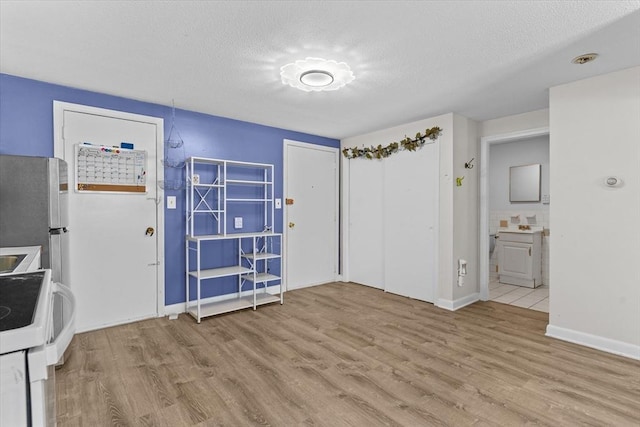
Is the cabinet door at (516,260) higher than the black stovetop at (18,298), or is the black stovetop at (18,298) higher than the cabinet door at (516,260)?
the black stovetop at (18,298)

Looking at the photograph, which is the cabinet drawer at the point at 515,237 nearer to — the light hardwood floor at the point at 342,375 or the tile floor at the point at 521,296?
the tile floor at the point at 521,296

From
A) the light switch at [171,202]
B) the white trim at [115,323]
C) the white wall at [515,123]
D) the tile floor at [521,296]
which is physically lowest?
the tile floor at [521,296]

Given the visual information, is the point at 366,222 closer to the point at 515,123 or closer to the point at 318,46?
the point at 515,123

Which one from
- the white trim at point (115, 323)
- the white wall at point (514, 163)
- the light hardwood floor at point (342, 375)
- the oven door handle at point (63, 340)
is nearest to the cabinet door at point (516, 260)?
the white wall at point (514, 163)

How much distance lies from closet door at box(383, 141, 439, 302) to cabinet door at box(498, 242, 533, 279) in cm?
186

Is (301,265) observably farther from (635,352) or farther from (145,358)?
(635,352)

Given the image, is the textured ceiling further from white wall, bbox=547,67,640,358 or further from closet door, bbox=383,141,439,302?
closet door, bbox=383,141,439,302

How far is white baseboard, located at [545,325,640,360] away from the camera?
263cm

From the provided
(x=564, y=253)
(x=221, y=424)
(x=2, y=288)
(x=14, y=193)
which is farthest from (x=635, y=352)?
(x=14, y=193)

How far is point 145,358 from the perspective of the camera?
263 centimetres

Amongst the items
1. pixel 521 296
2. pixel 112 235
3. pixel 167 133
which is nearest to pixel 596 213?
pixel 521 296

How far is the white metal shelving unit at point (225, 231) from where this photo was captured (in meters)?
3.69

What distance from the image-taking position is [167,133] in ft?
11.9

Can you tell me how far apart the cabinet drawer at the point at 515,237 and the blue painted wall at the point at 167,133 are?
3079 mm
